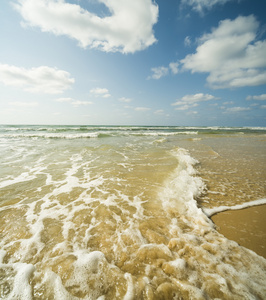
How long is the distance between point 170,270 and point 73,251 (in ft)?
5.65

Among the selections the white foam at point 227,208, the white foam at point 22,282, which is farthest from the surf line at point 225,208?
the white foam at point 22,282

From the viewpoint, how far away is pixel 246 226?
120 inches

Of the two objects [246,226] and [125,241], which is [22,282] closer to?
[125,241]

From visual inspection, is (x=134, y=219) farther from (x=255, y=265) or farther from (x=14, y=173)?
(x=14, y=173)

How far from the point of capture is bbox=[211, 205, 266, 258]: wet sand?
262cm

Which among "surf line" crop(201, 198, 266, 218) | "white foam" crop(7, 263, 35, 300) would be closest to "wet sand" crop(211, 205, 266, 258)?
"surf line" crop(201, 198, 266, 218)

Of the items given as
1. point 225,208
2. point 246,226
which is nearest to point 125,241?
point 246,226

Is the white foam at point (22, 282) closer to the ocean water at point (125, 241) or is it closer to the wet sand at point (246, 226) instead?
the ocean water at point (125, 241)

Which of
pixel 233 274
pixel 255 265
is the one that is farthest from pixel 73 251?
pixel 255 265

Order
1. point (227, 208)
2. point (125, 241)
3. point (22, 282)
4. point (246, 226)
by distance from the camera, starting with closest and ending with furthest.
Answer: point (22, 282), point (125, 241), point (246, 226), point (227, 208)

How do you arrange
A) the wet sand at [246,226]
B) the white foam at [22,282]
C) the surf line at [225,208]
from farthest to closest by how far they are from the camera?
the surf line at [225,208], the wet sand at [246,226], the white foam at [22,282]

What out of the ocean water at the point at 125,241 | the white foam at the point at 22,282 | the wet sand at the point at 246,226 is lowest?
the white foam at the point at 22,282

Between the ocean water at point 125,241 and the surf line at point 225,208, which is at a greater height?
the surf line at point 225,208

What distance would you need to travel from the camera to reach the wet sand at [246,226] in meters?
2.62
